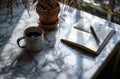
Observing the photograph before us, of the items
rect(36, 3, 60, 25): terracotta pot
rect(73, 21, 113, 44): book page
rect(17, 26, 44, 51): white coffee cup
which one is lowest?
rect(17, 26, 44, 51): white coffee cup

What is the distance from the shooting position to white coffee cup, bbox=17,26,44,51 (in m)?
1.25

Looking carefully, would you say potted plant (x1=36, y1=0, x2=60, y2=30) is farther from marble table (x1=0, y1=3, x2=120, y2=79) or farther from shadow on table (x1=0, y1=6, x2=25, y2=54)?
shadow on table (x1=0, y1=6, x2=25, y2=54)

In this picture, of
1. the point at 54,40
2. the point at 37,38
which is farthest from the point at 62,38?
the point at 37,38

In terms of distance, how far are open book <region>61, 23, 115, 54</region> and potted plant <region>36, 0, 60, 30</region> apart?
112mm

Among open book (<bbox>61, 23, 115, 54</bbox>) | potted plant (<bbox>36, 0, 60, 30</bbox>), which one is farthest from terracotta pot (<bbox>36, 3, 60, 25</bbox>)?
open book (<bbox>61, 23, 115, 54</bbox>)

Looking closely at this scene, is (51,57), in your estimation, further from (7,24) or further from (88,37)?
(7,24)

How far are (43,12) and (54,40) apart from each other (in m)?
0.15

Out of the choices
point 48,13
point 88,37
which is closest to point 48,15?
point 48,13

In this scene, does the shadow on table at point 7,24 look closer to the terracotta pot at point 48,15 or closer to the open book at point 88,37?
the terracotta pot at point 48,15

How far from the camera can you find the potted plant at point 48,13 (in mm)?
1339

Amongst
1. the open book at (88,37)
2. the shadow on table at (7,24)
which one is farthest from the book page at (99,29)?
the shadow on table at (7,24)

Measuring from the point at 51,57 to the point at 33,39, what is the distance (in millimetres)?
123

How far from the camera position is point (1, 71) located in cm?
120

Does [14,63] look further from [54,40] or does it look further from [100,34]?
[100,34]
